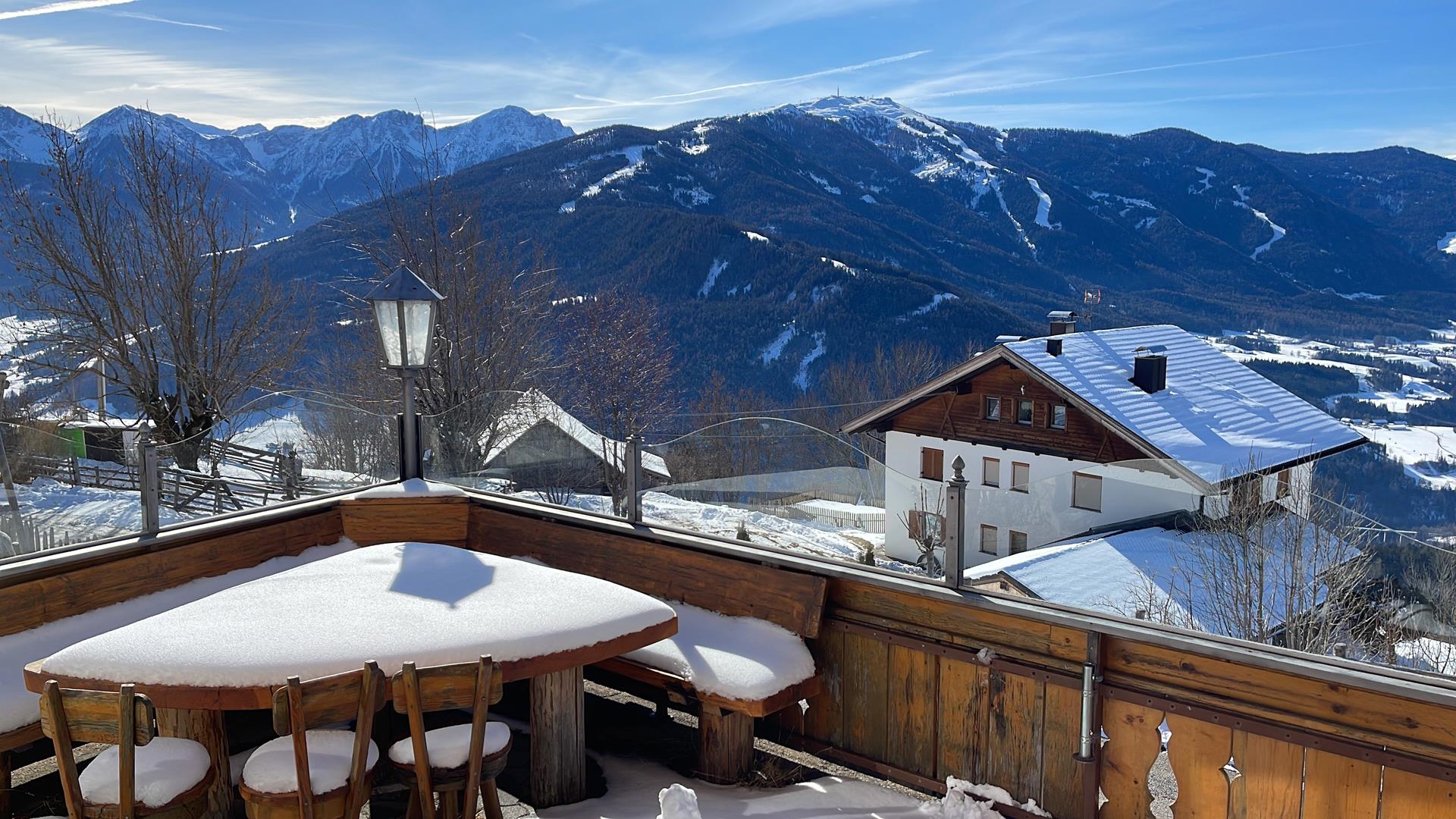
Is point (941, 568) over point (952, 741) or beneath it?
over

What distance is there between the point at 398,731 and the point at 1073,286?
187 m

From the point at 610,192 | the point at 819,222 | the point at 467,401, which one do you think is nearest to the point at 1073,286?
the point at 819,222

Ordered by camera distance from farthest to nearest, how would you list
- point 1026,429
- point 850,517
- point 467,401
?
point 1026,429 < point 467,401 < point 850,517

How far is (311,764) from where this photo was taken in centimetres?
281

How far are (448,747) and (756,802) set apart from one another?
1.20 metres

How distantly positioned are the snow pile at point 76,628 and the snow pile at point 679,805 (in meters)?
2.20

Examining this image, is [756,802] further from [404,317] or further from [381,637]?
[404,317]

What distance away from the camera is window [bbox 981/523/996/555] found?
155 inches

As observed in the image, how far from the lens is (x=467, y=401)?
6188mm

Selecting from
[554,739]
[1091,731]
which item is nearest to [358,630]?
[554,739]

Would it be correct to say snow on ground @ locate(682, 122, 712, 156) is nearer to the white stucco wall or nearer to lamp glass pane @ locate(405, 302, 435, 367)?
lamp glass pane @ locate(405, 302, 435, 367)

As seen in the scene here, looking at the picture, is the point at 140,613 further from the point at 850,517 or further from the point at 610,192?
the point at 610,192

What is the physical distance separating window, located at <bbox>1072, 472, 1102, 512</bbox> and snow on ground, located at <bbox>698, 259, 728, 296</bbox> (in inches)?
3788

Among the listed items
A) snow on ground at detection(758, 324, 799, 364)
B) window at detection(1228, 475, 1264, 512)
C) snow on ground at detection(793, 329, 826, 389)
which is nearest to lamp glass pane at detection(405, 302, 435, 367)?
window at detection(1228, 475, 1264, 512)
